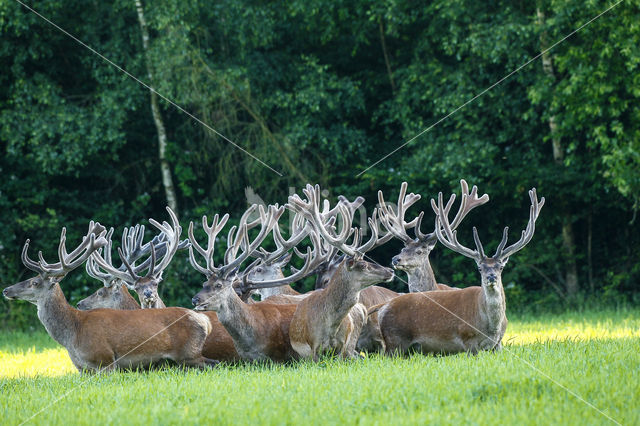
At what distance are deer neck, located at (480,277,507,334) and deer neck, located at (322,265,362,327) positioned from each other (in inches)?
43.5

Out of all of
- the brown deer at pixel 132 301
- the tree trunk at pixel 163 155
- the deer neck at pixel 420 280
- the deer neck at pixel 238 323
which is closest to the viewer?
the deer neck at pixel 238 323

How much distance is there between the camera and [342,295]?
786cm

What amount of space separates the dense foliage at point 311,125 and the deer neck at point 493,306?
253 inches

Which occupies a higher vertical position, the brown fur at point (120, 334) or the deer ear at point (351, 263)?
the deer ear at point (351, 263)

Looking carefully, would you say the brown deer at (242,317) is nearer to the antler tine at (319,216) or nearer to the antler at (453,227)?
the antler tine at (319,216)

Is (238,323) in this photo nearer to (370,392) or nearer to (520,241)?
(370,392)

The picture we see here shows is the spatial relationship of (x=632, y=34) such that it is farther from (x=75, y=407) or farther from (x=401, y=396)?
(x=75, y=407)

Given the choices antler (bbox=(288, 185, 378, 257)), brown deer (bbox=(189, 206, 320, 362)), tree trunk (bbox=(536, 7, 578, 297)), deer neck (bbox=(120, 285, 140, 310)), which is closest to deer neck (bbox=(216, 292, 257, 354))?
brown deer (bbox=(189, 206, 320, 362))

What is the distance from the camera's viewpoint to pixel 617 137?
13594 millimetres

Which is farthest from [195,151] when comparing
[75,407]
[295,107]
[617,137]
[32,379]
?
[75,407]

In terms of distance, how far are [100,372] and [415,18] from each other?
981 cm

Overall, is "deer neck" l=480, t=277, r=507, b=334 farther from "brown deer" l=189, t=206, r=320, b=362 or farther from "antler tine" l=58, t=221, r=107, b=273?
"antler tine" l=58, t=221, r=107, b=273

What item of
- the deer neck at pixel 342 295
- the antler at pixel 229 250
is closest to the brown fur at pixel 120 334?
the antler at pixel 229 250

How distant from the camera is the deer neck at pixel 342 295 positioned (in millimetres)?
7840
